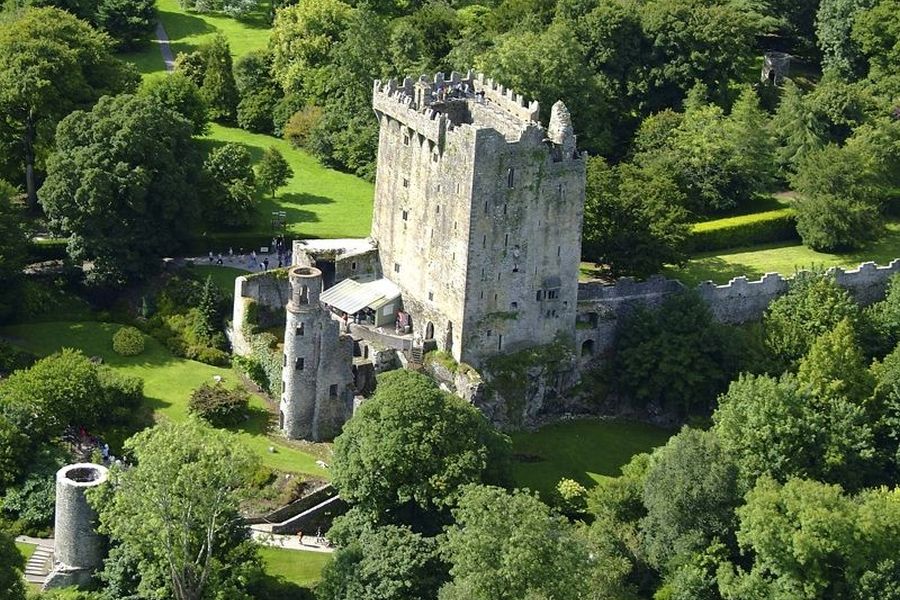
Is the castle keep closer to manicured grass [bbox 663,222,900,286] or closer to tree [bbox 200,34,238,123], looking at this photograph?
manicured grass [bbox 663,222,900,286]

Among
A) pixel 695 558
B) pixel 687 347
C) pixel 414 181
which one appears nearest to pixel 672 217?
pixel 687 347

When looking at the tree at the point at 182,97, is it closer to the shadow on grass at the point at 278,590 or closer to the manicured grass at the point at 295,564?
the manicured grass at the point at 295,564

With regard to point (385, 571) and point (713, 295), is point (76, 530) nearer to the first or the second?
point (385, 571)

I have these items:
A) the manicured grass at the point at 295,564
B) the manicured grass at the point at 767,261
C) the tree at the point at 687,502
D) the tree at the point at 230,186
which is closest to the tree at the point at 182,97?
the tree at the point at 230,186

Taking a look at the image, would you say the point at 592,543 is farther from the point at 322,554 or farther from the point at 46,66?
the point at 46,66

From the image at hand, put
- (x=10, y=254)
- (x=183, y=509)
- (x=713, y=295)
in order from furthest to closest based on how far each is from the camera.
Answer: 1. (x=713, y=295)
2. (x=10, y=254)
3. (x=183, y=509)

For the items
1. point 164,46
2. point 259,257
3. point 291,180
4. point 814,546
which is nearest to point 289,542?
point 814,546
